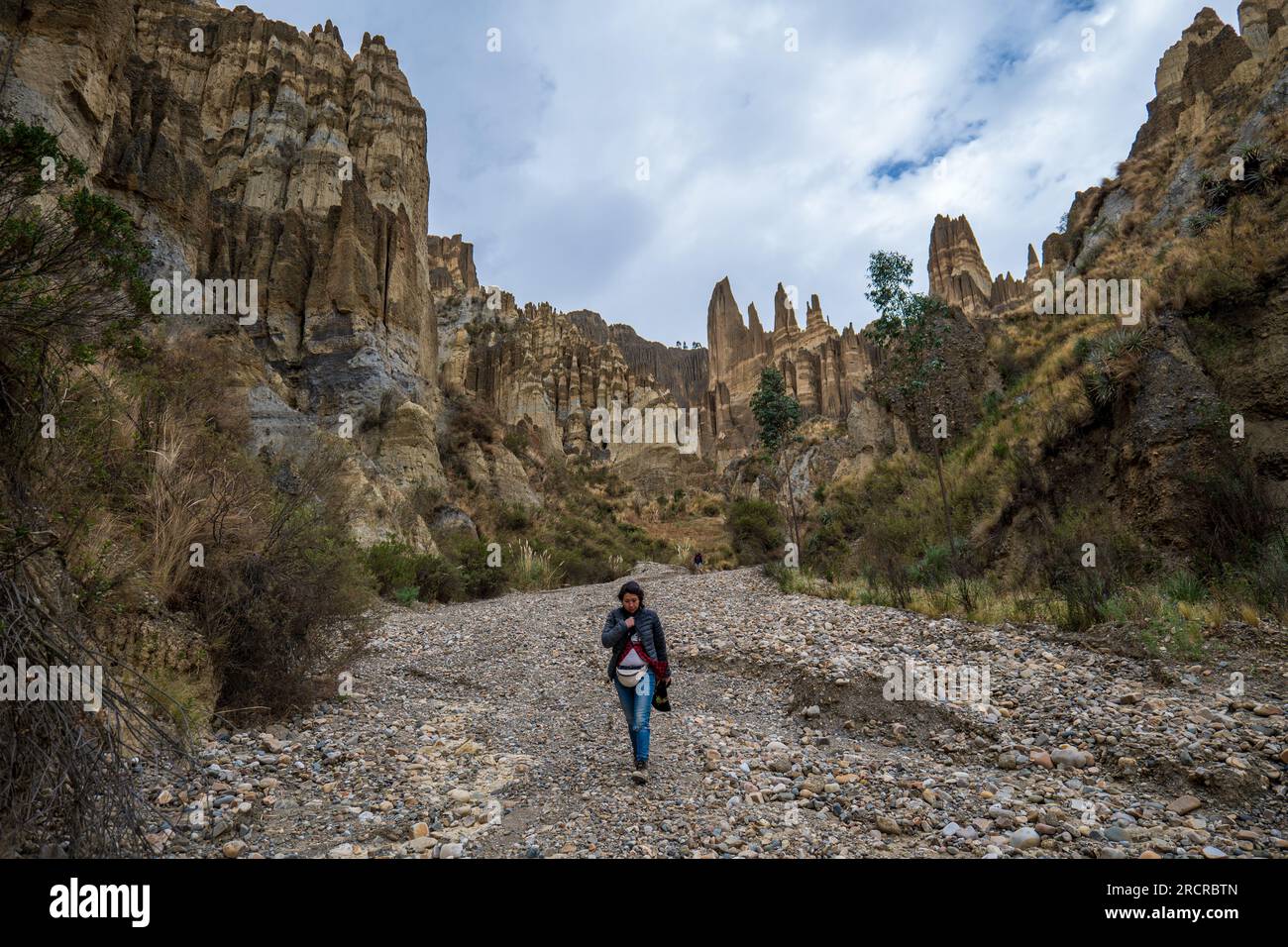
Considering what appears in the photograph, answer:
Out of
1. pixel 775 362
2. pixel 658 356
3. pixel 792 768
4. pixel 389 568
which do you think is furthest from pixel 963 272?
pixel 792 768

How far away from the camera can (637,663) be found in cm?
483

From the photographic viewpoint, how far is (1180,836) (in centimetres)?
338

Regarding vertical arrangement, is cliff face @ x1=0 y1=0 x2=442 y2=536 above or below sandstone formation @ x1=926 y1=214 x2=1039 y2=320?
below

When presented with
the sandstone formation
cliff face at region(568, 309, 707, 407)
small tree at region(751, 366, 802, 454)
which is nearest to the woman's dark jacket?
small tree at region(751, 366, 802, 454)

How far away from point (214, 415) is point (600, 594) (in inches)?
392

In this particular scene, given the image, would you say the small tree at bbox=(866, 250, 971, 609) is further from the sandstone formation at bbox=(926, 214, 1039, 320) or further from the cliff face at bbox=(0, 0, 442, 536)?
the sandstone formation at bbox=(926, 214, 1039, 320)

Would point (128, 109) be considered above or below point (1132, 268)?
above

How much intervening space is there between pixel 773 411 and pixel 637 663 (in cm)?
1879

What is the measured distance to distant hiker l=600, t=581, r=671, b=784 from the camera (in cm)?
471

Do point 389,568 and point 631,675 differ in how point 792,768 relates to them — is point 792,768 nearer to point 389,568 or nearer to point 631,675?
point 631,675

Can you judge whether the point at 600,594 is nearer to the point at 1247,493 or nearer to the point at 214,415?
the point at 214,415

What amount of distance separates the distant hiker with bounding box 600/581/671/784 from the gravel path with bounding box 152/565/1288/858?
48cm
